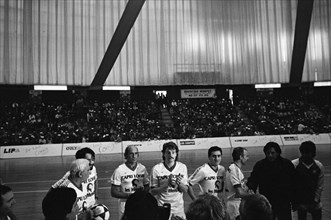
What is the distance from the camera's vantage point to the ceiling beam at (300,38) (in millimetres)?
22500

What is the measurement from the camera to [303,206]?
4.62 meters

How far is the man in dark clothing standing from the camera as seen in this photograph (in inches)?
171

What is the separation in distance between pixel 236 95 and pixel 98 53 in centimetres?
1376

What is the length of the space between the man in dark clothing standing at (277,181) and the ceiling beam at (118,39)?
752 inches

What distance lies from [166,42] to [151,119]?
6.68 m

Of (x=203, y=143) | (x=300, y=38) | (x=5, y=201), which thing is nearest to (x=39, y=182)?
(x=5, y=201)

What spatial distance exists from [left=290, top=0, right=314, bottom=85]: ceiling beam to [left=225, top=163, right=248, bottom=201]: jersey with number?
2099cm

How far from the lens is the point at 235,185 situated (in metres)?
4.48

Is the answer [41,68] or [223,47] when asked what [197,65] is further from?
[41,68]

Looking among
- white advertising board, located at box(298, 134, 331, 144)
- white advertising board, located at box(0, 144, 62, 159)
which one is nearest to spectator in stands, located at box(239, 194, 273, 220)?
white advertising board, located at box(0, 144, 62, 159)

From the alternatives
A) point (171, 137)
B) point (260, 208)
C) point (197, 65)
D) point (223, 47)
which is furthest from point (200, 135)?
point (260, 208)

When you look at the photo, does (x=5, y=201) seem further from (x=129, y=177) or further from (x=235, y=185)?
(x=235, y=185)

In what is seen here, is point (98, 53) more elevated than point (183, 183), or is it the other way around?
point (98, 53)

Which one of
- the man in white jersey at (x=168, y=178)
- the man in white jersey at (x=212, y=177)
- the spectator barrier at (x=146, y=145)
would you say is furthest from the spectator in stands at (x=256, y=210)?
the spectator barrier at (x=146, y=145)
